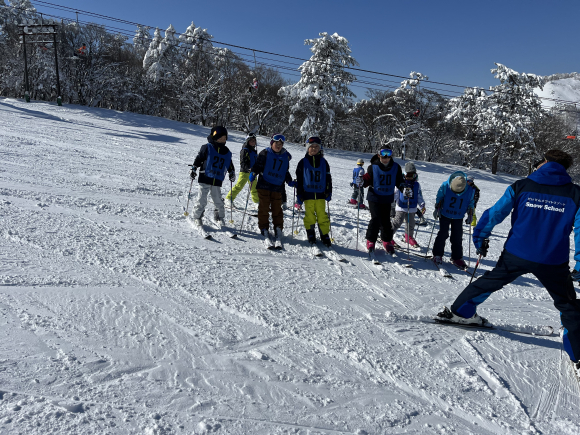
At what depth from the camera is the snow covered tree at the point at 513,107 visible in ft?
97.6

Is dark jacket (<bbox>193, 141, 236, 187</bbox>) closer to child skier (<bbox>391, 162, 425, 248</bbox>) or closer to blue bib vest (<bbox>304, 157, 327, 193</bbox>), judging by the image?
blue bib vest (<bbox>304, 157, 327, 193</bbox>)

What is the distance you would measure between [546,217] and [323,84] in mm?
27069

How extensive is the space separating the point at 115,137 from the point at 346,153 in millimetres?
19039

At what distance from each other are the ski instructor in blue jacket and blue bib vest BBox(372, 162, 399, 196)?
95.8 inches

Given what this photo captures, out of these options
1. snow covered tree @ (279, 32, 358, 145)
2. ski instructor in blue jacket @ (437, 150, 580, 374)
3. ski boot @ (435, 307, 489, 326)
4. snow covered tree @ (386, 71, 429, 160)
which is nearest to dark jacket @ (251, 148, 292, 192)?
ski boot @ (435, 307, 489, 326)

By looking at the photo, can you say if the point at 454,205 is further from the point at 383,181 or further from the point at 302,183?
the point at 302,183

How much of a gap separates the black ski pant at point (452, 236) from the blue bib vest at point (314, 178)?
211 centimetres

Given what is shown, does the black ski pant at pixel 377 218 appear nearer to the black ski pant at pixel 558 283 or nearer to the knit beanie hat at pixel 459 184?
the knit beanie hat at pixel 459 184

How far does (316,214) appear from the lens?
5.74 m

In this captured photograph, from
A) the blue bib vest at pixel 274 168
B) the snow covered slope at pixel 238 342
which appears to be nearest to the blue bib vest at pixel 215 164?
the blue bib vest at pixel 274 168

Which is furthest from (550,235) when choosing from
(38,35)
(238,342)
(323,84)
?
(38,35)

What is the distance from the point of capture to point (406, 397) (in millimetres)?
2537

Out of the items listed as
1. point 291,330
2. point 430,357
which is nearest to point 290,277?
point 291,330

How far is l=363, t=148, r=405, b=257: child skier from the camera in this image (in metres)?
5.54
